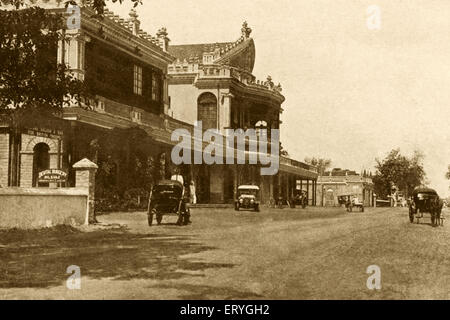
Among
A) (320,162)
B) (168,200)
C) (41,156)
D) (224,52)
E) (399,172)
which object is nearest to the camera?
(168,200)

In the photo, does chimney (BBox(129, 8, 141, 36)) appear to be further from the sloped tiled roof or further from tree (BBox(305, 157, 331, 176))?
tree (BBox(305, 157, 331, 176))

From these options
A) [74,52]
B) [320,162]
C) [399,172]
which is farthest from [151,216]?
[320,162]

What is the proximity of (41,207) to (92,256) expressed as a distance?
20.3 feet

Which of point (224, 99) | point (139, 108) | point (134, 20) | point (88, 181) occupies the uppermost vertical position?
point (134, 20)

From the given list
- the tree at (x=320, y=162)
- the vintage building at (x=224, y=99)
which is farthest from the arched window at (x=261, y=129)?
the tree at (x=320, y=162)

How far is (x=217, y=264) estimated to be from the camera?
11133 mm

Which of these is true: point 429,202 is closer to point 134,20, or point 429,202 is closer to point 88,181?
point 88,181

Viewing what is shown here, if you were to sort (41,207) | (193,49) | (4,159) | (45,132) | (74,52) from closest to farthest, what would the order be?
(41,207)
(45,132)
(4,159)
(74,52)
(193,49)

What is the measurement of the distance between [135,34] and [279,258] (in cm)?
2107

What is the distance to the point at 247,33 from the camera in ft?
169

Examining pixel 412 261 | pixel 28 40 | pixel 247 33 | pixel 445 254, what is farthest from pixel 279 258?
pixel 247 33

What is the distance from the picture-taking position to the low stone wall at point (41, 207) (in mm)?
17156

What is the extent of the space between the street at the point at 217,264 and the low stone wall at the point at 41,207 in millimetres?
756

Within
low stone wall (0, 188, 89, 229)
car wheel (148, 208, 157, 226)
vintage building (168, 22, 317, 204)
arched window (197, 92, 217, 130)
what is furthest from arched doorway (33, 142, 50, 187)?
arched window (197, 92, 217, 130)
